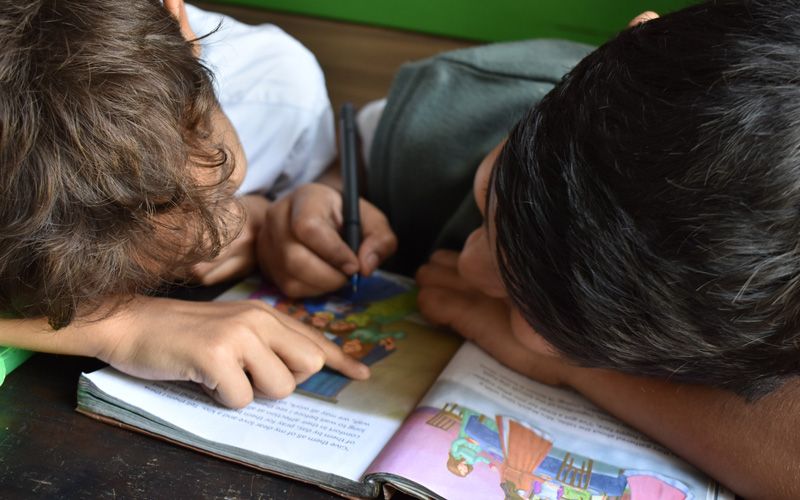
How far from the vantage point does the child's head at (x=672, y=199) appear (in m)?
0.47

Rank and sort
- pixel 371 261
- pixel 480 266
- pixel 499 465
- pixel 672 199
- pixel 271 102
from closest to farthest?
1. pixel 672 199
2. pixel 499 465
3. pixel 480 266
4. pixel 371 261
5. pixel 271 102

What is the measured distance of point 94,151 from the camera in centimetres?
52

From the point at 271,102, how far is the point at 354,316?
34 cm

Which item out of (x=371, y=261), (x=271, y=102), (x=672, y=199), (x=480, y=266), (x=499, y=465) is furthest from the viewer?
(x=271, y=102)

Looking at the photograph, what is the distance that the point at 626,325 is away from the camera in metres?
0.54

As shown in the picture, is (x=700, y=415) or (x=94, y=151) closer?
(x=94, y=151)

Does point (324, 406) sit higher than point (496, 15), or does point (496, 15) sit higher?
point (496, 15)

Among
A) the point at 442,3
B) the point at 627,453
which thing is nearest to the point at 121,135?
the point at 627,453

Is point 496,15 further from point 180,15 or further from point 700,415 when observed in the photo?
point 700,415

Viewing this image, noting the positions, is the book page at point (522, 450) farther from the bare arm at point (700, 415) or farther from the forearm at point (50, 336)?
the forearm at point (50, 336)

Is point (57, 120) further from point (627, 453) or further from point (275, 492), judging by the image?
point (627, 453)

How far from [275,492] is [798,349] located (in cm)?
38

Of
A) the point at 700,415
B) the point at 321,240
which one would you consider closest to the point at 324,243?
the point at 321,240

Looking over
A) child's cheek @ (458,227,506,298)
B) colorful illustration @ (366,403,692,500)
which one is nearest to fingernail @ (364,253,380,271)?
child's cheek @ (458,227,506,298)
